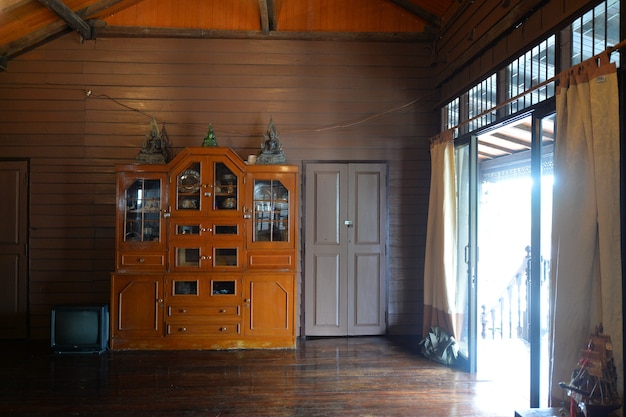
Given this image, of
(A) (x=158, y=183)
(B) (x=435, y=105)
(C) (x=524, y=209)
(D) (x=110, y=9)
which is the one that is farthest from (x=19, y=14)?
(C) (x=524, y=209)

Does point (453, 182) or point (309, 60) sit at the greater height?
point (309, 60)

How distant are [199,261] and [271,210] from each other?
3.09 ft

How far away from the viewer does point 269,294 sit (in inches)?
170

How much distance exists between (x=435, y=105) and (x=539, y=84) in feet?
7.20

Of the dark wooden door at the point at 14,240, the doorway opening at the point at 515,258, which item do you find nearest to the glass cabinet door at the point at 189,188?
the dark wooden door at the point at 14,240

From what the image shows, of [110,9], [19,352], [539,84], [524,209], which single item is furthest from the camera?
[524,209]

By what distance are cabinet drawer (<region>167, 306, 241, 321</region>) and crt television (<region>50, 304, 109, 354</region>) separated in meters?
0.74

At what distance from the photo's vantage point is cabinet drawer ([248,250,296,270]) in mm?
4352

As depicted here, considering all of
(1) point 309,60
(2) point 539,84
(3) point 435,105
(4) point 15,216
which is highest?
(1) point 309,60

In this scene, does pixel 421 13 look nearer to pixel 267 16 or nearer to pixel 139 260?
pixel 267 16

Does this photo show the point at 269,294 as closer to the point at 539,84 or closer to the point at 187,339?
the point at 187,339

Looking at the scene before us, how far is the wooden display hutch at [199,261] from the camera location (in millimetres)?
4242

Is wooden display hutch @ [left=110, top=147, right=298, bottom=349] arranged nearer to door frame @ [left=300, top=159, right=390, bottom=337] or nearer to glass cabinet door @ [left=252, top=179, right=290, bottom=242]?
glass cabinet door @ [left=252, top=179, right=290, bottom=242]

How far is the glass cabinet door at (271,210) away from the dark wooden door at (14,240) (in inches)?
109
